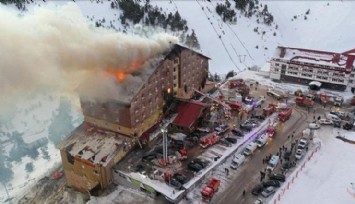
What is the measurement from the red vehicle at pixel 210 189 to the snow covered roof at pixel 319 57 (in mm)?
33416

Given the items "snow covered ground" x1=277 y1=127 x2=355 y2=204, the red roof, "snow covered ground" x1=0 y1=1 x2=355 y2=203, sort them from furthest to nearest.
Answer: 1. "snow covered ground" x1=0 y1=1 x2=355 y2=203
2. the red roof
3. "snow covered ground" x1=277 y1=127 x2=355 y2=204

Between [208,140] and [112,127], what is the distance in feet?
42.4

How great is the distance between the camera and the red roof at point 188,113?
5588 centimetres

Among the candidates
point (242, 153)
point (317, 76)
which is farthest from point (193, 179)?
point (317, 76)

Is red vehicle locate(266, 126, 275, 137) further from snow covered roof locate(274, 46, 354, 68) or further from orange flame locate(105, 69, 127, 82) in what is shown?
orange flame locate(105, 69, 127, 82)

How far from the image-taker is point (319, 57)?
70.1 meters

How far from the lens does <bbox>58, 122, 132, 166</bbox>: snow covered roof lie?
49.2 m

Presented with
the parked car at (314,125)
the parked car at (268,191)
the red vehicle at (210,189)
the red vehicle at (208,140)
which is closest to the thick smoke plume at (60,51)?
the red vehicle at (208,140)

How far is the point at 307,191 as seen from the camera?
4538cm

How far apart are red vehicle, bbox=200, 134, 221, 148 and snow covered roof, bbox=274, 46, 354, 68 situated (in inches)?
989

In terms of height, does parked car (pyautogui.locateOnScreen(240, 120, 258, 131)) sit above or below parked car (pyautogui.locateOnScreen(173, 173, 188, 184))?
above

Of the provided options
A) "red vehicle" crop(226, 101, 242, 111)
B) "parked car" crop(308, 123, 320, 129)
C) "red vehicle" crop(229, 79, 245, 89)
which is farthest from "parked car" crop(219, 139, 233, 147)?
"red vehicle" crop(229, 79, 245, 89)

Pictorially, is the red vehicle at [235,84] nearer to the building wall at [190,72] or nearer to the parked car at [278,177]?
the building wall at [190,72]

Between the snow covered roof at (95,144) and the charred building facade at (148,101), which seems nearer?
the snow covered roof at (95,144)
